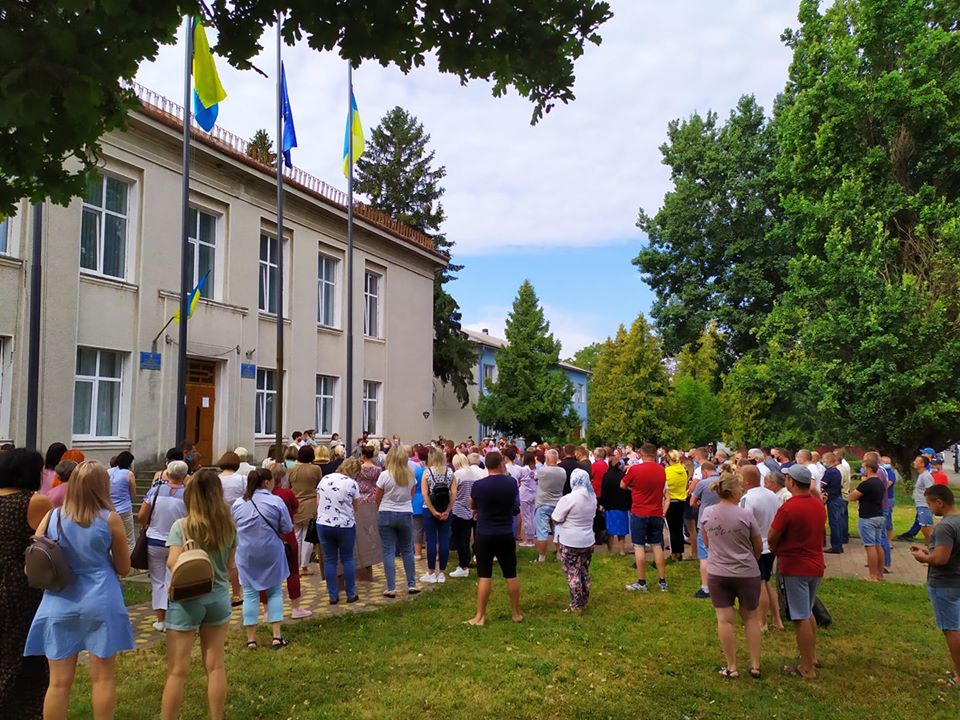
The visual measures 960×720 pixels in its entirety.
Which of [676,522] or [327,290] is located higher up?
[327,290]

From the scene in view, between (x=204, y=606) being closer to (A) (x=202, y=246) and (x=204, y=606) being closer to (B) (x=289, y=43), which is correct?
(B) (x=289, y=43)

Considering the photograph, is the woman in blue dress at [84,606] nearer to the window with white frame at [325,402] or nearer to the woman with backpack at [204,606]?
the woman with backpack at [204,606]

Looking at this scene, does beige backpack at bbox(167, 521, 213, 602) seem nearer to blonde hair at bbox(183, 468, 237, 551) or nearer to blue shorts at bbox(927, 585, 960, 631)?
blonde hair at bbox(183, 468, 237, 551)

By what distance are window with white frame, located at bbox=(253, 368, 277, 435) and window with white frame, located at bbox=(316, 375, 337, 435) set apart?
8.14ft

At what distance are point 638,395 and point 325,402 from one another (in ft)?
72.2

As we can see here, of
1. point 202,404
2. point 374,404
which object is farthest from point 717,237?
point 202,404

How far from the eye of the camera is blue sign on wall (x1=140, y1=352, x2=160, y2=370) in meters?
16.8

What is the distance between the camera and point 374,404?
2753cm

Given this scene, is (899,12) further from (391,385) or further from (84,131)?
(84,131)

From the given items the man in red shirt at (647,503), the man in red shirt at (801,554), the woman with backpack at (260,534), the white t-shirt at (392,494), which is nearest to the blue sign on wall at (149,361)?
the white t-shirt at (392,494)

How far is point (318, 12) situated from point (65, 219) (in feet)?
47.2

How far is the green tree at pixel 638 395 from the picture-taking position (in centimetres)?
4131

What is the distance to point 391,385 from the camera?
92.6 ft

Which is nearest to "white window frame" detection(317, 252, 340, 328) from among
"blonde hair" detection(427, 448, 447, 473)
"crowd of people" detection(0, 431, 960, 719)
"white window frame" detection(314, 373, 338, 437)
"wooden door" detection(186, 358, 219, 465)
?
"white window frame" detection(314, 373, 338, 437)
